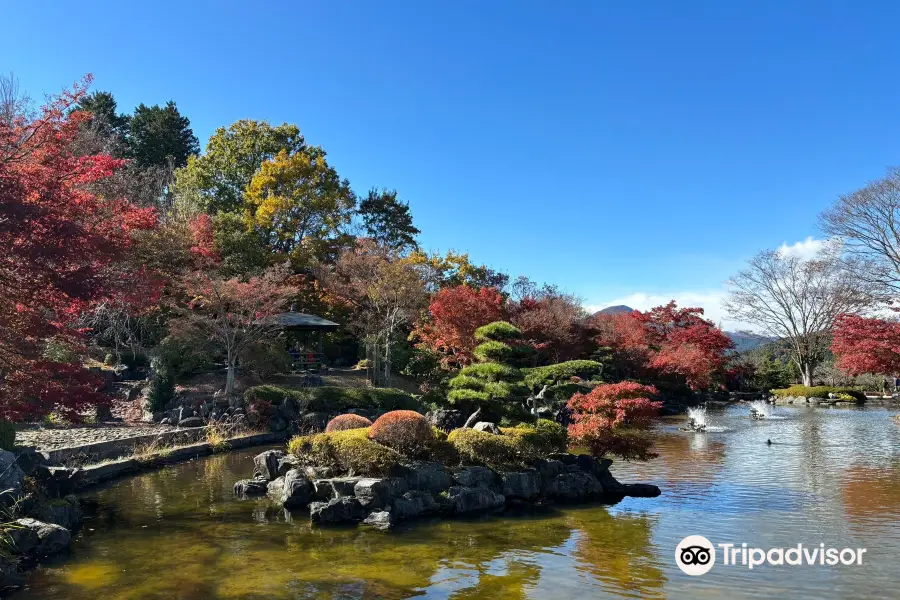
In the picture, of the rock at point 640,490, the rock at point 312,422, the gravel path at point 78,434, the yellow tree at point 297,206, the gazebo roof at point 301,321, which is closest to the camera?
the rock at point 640,490

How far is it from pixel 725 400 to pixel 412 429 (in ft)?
95.2

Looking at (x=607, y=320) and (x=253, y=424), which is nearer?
(x=253, y=424)

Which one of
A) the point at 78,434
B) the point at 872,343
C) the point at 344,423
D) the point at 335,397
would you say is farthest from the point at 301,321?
the point at 872,343

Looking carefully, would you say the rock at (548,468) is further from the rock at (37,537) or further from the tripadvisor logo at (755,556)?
the rock at (37,537)

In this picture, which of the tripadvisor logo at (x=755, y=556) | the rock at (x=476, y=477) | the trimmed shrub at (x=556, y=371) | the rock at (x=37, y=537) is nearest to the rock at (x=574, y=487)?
the rock at (x=476, y=477)

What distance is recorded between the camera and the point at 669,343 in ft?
105

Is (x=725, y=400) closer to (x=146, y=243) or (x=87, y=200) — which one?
(x=146, y=243)

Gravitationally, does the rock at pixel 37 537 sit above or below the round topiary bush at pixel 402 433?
below

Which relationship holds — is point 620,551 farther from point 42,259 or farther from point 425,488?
point 42,259

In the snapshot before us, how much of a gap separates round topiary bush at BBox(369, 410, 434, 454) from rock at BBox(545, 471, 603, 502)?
2426mm

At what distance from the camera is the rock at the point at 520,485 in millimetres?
9695

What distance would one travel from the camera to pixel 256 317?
1903 centimetres

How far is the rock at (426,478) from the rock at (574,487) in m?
1.99

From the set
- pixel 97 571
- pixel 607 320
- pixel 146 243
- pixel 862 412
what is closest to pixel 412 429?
pixel 97 571
